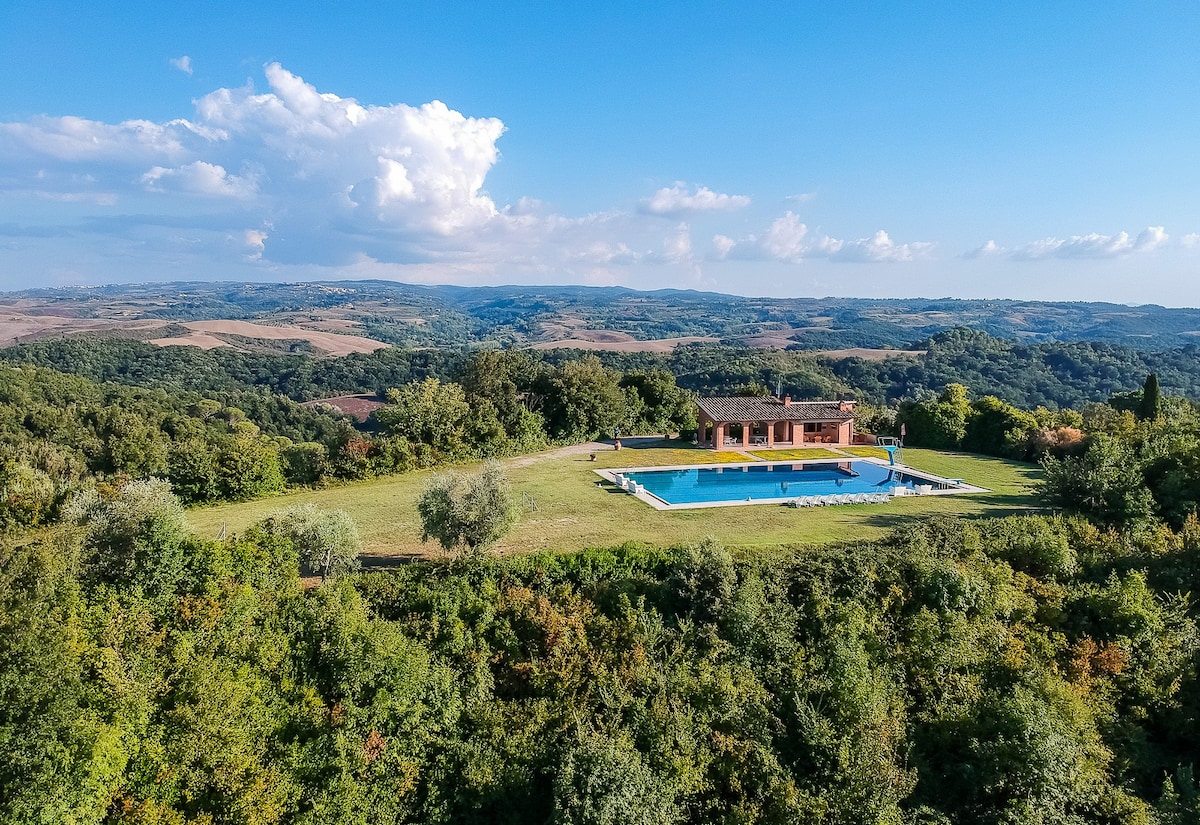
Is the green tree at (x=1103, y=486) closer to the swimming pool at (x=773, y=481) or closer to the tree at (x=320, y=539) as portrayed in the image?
the swimming pool at (x=773, y=481)

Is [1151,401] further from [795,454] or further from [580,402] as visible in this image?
[580,402]

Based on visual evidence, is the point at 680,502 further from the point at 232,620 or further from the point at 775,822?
the point at 232,620

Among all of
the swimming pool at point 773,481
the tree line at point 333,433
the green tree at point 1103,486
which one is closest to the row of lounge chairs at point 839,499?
the swimming pool at point 773,481

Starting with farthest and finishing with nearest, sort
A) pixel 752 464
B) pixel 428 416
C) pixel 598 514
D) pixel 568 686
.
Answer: pixel 752 464 < pixel 428 416 < pixel 598 514 < pixel 568 686

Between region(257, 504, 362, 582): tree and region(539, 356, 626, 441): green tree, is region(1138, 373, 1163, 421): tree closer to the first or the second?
region(539, 356, 626, 441): green tree

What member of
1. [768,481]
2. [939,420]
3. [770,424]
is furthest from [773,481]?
[939,420]

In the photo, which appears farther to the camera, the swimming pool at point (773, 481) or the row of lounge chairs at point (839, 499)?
the swimming pool at point (773, 481)
